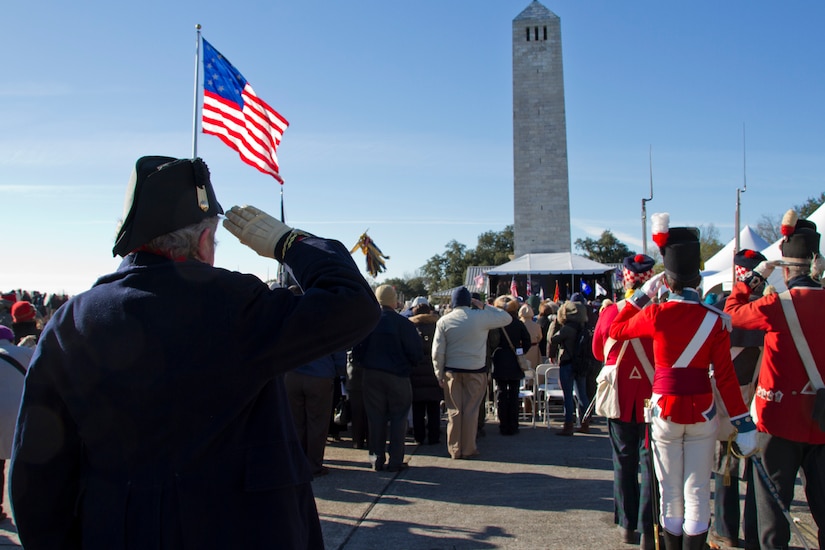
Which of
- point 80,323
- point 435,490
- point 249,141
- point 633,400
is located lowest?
point 435,490

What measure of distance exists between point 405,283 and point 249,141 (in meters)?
65.6

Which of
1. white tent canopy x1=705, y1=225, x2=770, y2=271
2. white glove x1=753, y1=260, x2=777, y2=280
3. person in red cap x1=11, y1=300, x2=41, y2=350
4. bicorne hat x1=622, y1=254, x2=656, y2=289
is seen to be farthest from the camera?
white tent canopy x1=705, y1=225, x2=770, y2=271

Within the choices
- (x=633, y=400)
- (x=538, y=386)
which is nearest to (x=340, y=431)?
(x=538, y=386)

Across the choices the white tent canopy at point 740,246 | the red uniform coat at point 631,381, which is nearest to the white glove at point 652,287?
the red uniform coat at point 631,381

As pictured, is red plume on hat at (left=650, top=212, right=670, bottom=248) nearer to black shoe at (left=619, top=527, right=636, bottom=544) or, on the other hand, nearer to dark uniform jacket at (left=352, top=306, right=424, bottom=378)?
black shoe at (left=619, top=527, right=636, bottom=544)

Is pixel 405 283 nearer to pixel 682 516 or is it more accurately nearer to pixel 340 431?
pixel 340 431

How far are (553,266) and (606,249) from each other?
4582cm

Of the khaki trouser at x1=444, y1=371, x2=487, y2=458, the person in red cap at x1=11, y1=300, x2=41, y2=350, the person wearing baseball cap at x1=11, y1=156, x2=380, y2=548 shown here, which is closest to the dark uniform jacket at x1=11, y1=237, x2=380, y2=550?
the person wearing baseball cap at x1=11, y1=156, x2=380, y2=548

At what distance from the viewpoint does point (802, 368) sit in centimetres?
432

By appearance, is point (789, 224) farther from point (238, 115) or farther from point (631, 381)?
point (238, 115)

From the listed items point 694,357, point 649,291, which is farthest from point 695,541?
point 649,291

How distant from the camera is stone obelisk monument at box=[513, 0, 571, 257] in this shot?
43.2 meters

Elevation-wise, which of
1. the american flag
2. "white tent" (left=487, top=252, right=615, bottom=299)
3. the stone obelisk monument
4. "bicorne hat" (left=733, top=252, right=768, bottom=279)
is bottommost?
"bicorne hat" (left=733, top=252, right=768, bottom=279)

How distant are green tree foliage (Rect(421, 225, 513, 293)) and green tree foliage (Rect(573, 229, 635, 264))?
800 centimetres
